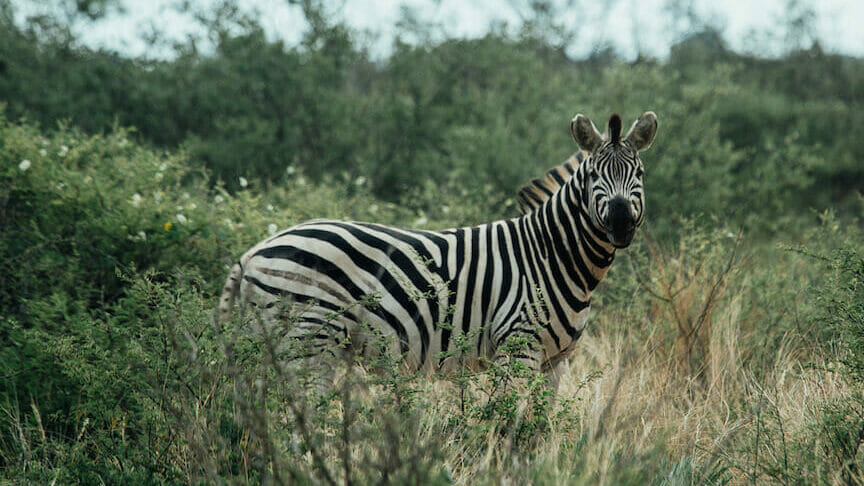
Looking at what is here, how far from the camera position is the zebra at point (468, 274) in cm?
414

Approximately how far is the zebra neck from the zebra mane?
0.51 m

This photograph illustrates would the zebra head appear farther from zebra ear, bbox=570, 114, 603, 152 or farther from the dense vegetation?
the dense vegetation

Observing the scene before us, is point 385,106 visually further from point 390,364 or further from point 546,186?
point 390,364

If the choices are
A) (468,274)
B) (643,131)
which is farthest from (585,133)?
(468,274)

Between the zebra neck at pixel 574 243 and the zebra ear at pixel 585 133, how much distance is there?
21 cm

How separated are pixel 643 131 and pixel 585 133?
373 millimetres

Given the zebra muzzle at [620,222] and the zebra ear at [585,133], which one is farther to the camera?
the zebra ear at [585,133]

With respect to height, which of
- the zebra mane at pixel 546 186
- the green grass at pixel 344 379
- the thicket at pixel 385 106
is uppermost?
the thicket at pixel 385 106

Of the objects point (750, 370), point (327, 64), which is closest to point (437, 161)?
point (327, 64)

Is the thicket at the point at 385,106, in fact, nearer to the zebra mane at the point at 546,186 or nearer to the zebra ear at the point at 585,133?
the zebra mane at the point at 546,186

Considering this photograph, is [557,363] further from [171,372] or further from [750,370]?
[171,372]

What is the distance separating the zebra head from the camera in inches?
161

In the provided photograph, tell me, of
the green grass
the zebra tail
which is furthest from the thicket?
the zebra tail

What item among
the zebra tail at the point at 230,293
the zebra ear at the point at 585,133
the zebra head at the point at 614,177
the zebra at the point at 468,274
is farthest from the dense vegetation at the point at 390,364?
the zebra ear at the point at 585,133
